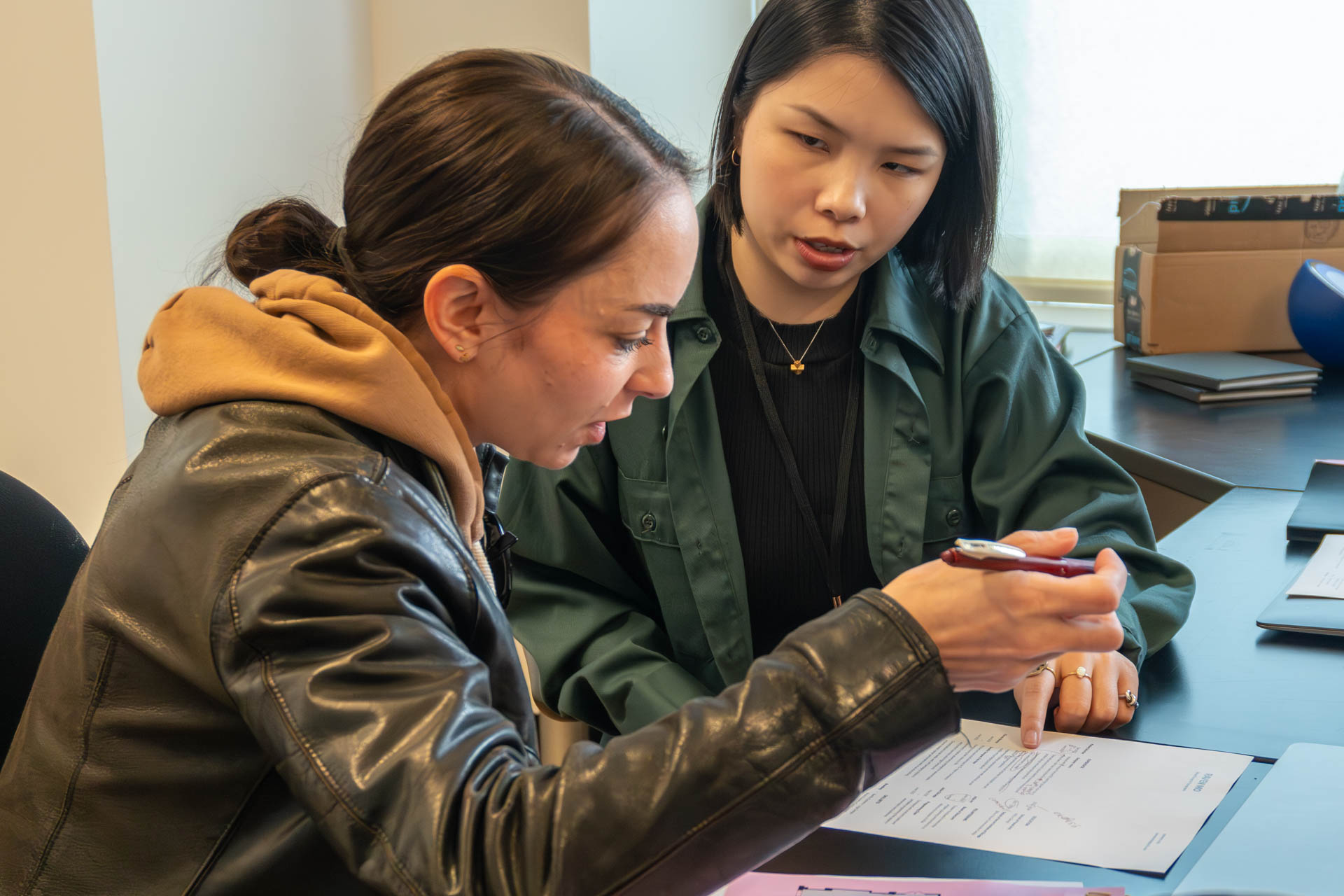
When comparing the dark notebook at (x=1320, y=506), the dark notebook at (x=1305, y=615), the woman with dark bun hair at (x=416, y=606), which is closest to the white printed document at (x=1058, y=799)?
the woman with dark bun hair at (x=416, y=606)

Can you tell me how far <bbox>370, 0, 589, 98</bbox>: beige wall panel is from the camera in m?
2.33

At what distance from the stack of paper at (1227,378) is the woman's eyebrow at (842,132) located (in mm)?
1241

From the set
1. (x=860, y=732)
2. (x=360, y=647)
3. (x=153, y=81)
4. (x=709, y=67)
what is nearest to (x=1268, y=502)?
(x=860, y=732)

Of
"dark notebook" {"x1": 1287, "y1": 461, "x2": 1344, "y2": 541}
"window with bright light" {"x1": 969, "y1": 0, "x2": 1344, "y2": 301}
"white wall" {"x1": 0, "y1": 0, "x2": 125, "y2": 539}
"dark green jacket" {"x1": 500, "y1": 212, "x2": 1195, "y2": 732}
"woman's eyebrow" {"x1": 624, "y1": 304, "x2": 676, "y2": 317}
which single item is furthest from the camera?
"window with bright light" {"x1": 969, "y1": 0, "x2": 1344, "y2": 301}

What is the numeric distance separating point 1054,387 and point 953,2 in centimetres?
46

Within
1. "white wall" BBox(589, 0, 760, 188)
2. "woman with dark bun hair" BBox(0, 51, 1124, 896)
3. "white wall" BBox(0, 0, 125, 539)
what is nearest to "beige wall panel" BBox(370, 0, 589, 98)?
"white wall" BBox(589, 0, 760, 188)

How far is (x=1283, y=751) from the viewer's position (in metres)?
0.99

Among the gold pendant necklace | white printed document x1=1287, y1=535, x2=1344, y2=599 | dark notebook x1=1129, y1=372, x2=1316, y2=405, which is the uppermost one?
the gold pendant necklace

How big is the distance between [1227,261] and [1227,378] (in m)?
0.38

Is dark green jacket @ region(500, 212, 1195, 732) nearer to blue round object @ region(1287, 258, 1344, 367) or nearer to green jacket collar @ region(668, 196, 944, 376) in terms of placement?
green jacket collar @ region(668, 196, 944, 376)

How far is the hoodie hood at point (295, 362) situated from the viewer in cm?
78

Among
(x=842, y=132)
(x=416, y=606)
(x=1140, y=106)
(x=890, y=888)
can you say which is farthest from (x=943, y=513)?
(x=1140, y=106)

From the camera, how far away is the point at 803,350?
147cm

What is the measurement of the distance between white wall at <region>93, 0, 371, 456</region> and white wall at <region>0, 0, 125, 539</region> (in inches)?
1.3
